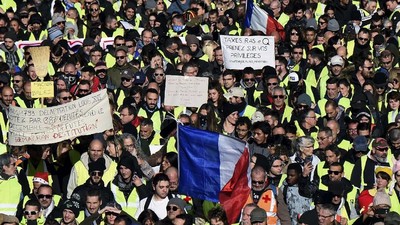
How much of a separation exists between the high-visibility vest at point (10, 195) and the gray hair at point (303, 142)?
3.18 metres

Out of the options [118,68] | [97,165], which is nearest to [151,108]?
[118,68]

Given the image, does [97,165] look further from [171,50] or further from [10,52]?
[10,52]

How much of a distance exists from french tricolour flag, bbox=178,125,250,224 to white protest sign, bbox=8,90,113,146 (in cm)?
180

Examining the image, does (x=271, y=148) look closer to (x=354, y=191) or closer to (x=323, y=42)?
(x=354, y=191)

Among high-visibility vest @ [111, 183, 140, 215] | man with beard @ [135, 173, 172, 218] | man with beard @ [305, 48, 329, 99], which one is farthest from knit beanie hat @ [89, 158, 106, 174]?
man with beard @ [305, 48, 329, 99]

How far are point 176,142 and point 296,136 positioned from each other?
1.51 m

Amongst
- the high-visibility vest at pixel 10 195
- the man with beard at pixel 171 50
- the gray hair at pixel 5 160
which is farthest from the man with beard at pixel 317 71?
the high-visibility vest at pixel 10 195

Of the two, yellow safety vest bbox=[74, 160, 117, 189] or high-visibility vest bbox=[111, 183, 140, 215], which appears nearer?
high-visibility vest bbox=[111, 183, 140, 215]

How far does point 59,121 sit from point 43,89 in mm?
1234

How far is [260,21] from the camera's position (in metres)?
27.0

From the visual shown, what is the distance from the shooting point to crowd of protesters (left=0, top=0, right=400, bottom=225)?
1977 centimetres

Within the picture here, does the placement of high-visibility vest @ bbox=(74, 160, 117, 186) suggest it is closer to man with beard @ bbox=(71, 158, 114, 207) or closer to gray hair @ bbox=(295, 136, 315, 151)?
man with beard @ bbox=(71, 158, 114, 207)

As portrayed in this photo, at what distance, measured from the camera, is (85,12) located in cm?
2778

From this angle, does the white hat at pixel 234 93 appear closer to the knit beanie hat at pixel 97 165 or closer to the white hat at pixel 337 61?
the white hat at pixel 337 61
